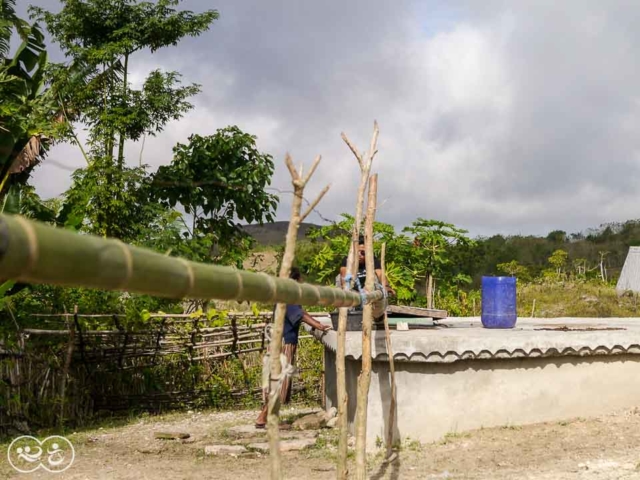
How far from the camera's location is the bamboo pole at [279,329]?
10.0 ft

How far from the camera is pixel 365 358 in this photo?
530cm

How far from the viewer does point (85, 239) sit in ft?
4.71

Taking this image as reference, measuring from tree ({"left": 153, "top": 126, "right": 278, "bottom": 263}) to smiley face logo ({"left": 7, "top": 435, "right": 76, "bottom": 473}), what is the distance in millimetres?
4859

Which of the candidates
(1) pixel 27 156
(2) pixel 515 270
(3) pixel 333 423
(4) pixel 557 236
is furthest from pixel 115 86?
(4) pixel 557 236

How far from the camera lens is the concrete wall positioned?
620 centimetres

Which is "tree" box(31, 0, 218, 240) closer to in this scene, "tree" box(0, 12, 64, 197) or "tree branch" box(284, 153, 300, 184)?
"tree" box(0, 12, 64, 197)

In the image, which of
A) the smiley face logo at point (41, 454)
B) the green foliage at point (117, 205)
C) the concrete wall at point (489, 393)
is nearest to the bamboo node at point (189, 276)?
the concrete wall at point (489, 393)

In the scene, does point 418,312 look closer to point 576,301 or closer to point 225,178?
point 225,178

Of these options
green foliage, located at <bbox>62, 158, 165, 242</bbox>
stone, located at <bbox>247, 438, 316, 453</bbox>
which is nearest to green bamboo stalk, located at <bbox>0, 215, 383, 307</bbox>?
stone, located at <bbox>247, 438, 316, 453</bbox>

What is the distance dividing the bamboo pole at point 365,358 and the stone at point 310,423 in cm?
202

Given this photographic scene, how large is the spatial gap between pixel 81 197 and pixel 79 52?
6.36m

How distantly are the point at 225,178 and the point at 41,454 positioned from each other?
19.2 ft

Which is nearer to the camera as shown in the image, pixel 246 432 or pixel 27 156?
pixel 246 432

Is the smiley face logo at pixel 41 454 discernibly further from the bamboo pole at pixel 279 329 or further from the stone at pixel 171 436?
the bamboo pole at pixel 279 329
